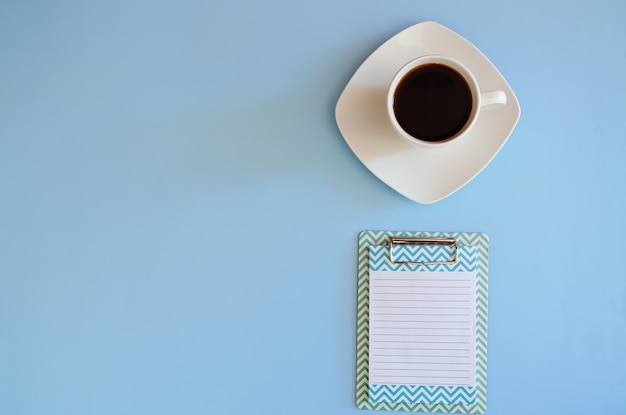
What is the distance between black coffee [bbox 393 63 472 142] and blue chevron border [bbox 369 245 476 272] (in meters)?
0.17

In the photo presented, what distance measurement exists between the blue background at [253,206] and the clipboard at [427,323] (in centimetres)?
2

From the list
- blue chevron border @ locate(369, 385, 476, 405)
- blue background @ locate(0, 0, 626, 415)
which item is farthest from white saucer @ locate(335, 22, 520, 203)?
blue chevron border @ locate(369, 385, 476, 405)

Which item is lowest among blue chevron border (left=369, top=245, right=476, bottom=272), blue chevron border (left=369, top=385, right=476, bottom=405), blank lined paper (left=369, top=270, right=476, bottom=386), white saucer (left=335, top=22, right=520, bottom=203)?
blue chevron border (left=369, top=385, right=476, bottom=405)

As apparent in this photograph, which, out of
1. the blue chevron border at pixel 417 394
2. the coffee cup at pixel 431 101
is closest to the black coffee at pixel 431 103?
the coffee cup at pixel 431 101

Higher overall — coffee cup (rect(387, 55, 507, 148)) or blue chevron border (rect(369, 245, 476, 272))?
coffee cup (rect(387, 55, 507, 148))

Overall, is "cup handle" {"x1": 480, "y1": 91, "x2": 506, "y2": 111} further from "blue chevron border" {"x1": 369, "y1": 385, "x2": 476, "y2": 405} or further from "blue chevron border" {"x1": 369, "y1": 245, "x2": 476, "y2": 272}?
"blue chevron border" {"x1": 369, "y1": 385, "x2": 476, "y2": 405}

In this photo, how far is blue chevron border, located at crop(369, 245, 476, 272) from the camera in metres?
0.76

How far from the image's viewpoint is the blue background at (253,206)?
76 cm

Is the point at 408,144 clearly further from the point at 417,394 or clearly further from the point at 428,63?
the point at 417,394

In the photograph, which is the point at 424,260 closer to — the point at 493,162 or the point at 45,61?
the point at 493,162

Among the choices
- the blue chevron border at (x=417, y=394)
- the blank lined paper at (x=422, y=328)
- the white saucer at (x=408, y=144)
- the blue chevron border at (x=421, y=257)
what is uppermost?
the white saucer at (x=408, y=144)

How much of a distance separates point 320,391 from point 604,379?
16.2 inches

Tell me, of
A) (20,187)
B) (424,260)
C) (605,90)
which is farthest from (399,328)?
(20,187)

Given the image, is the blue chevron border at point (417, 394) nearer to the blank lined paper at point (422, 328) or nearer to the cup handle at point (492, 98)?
the blank lined paper at point (422, 328)
